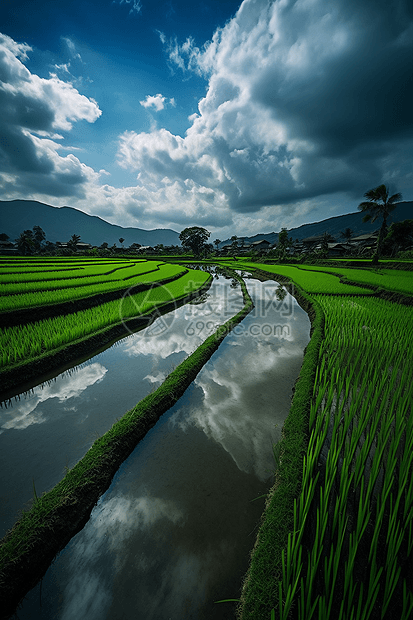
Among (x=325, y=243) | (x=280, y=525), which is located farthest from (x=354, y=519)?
(x=325, y=243)

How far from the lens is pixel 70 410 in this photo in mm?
3896

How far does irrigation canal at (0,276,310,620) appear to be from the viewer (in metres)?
1.82

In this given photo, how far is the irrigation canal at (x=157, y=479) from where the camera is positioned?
182cm

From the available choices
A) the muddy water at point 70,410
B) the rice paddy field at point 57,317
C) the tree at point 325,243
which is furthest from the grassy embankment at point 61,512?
the tree at point 325,243

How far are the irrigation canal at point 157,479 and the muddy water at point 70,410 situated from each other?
0.02m

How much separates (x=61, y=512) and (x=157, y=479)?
1034 mm

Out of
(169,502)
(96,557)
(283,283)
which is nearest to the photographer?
(96,557)

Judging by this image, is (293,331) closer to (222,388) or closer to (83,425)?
(222,388)

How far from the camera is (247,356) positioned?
5.85m

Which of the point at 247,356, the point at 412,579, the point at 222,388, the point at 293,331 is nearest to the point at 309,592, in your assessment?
the point at 412,579

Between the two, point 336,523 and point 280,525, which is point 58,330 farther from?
point 336,523

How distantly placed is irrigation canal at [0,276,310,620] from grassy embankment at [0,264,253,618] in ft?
0.35

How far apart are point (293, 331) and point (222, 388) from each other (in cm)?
419

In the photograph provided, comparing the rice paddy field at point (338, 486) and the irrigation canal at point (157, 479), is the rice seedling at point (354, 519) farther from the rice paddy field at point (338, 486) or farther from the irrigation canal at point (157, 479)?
the irrigation canal at point (157, 479)
